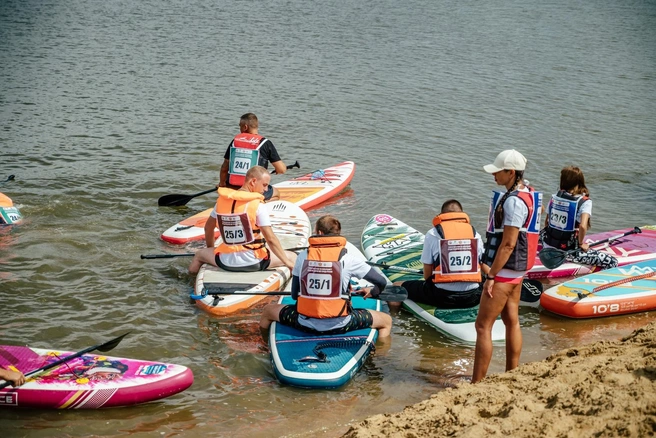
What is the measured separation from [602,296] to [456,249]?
1.85 metres

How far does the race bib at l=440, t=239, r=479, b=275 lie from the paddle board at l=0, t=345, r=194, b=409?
256 cm

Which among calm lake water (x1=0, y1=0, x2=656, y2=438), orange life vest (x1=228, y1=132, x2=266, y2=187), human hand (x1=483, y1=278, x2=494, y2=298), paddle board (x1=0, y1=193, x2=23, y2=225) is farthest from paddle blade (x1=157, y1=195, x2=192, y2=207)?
human hand (x1=483, y1=278, x2=494, y2=298)

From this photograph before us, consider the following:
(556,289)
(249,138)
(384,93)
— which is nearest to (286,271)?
(249,138)

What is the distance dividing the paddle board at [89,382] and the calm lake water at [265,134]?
5.1 inches

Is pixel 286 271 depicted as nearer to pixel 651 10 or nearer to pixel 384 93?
pixel 384 93

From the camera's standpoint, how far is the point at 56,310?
7.37 meters

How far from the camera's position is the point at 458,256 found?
6.82m

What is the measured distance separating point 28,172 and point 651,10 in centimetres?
3037

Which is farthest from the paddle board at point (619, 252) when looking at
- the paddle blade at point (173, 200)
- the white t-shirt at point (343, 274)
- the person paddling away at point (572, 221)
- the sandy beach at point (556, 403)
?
the paddle blade at point (173, 200)

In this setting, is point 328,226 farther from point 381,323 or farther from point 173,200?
point 173,200

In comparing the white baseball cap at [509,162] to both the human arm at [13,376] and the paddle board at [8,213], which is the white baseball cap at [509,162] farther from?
the paddle board at [8,213]

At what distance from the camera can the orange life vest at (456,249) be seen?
6.77 m

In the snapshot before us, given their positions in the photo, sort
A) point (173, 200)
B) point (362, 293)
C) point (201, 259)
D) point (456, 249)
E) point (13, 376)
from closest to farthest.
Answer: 1. point (13, 376)
2. point (362, 293)
3. point (456, 249)
4. point (201, 259)
5. point (173, 200)

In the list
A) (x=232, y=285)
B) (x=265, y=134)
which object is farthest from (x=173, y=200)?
(x=265, y=134)
